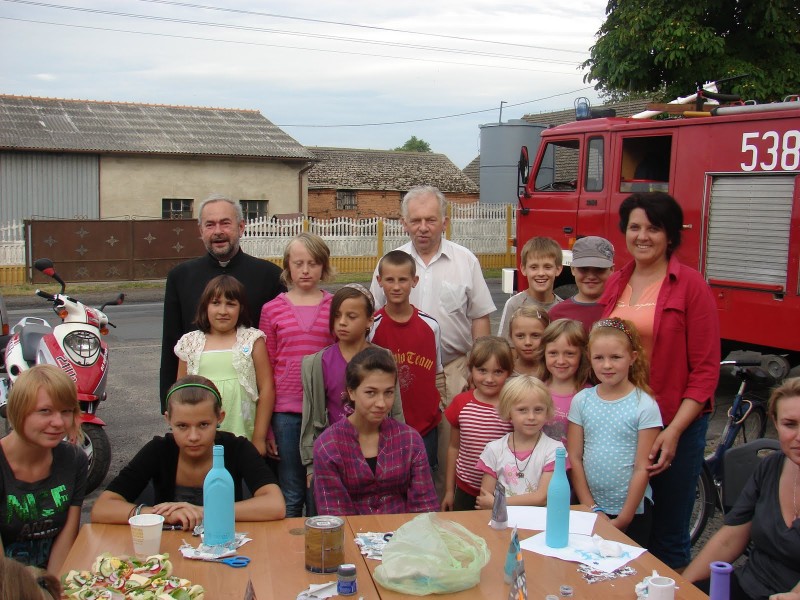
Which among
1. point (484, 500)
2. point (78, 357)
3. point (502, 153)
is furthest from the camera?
point (502, 153)

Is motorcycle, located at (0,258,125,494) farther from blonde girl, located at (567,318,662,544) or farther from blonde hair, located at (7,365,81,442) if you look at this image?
blonde girl, located at (567,318,662,544)

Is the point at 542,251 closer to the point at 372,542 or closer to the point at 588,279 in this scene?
the point at 588,279

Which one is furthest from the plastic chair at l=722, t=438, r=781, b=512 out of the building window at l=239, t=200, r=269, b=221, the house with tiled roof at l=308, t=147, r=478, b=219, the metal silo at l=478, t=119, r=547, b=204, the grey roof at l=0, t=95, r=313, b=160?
the house with tiled roof at l=308, t=147, r=478, b=219

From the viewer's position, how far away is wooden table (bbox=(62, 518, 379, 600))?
102 inches

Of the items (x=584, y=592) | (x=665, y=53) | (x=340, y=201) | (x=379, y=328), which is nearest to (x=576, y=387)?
(x=379, y=328)

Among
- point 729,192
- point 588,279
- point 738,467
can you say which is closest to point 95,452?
point 588,279

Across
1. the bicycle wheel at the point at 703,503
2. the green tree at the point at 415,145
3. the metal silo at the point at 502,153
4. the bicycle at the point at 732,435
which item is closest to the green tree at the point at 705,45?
the bicycle at the point at 732,435

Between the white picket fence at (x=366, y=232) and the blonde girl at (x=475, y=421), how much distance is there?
18427mm

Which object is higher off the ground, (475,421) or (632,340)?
(632,340)

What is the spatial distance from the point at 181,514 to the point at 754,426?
445 cm

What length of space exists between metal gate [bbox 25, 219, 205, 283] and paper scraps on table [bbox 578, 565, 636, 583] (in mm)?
18686

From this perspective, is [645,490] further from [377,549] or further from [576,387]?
[377,549]

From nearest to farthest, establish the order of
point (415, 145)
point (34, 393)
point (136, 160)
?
point (34, 393)
point (136, 160)
point (415, 145)

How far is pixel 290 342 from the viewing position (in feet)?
13.7
